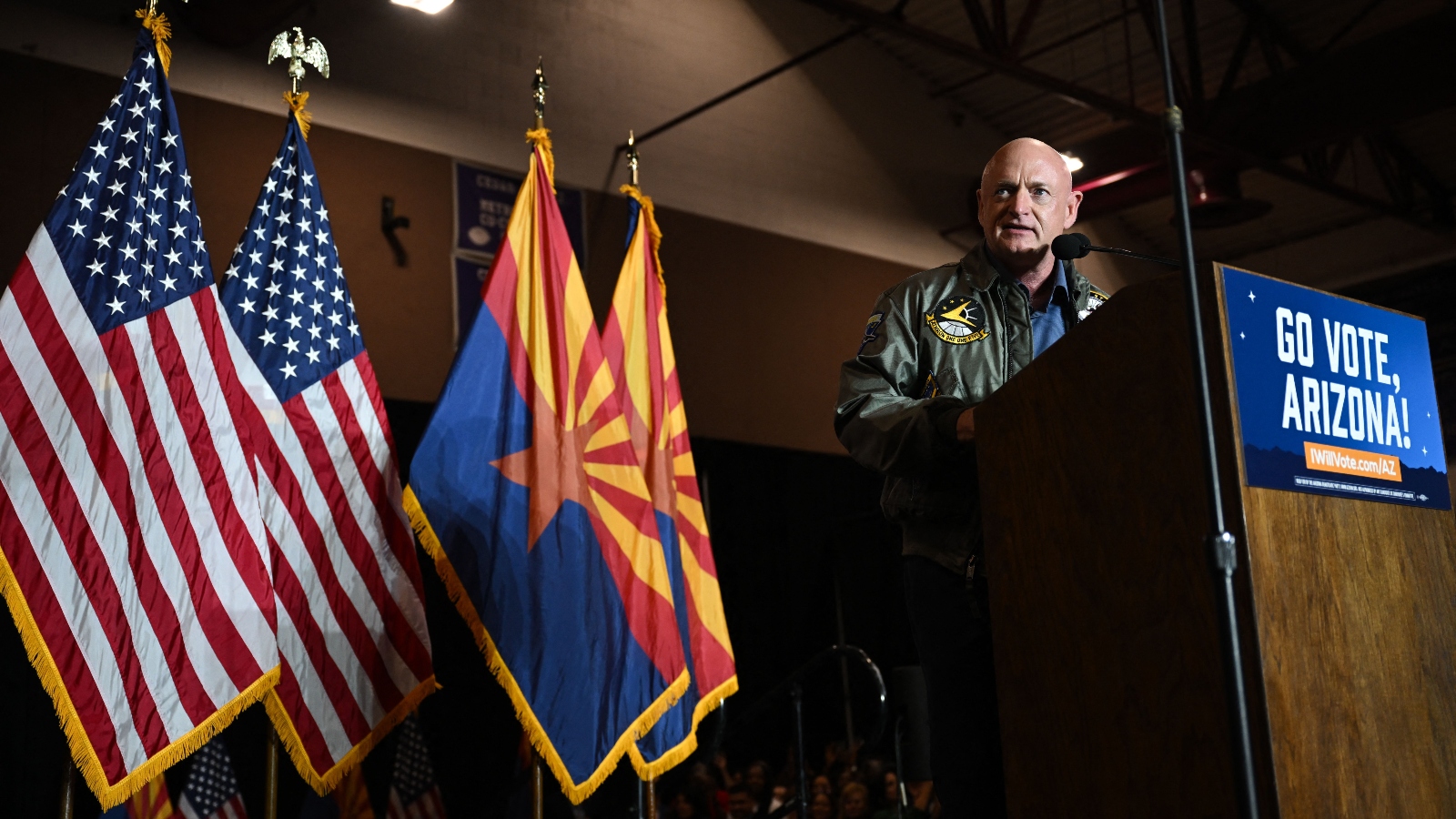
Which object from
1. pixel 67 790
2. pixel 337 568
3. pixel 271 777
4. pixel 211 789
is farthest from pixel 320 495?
pixel 211 789

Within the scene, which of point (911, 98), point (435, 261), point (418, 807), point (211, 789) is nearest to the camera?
point (211, 789)

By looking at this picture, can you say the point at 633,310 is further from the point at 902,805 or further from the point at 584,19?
the point at 584,19

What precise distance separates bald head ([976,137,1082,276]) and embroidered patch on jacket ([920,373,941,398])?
0.89 feet

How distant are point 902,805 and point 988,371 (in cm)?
293

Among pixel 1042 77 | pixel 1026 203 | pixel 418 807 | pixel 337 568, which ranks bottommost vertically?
pixel 418 807

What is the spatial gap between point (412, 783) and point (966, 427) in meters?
4.65

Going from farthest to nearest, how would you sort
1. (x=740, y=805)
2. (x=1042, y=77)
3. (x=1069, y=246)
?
(x=1042, y=77) → (x=740, y=805) → (x=1069, y=246)

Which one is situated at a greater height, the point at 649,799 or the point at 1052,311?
the point at 1052,311

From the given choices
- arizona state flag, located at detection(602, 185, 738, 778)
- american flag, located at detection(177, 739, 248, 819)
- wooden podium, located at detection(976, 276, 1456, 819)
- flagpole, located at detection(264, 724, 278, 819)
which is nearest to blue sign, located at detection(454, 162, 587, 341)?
arizona state flag, located at detection(602, 185, 738, 778)

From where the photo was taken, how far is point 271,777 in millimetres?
3904

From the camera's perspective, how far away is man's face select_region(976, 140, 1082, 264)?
2145mm

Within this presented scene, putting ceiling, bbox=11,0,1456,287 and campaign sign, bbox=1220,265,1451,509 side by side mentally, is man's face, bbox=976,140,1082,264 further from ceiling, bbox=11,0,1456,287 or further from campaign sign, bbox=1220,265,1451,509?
ceiling, bbox=11,0,1456,287

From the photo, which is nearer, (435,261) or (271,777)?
(271,777)

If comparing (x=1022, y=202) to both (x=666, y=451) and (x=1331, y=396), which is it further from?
(x=666, y=451)
